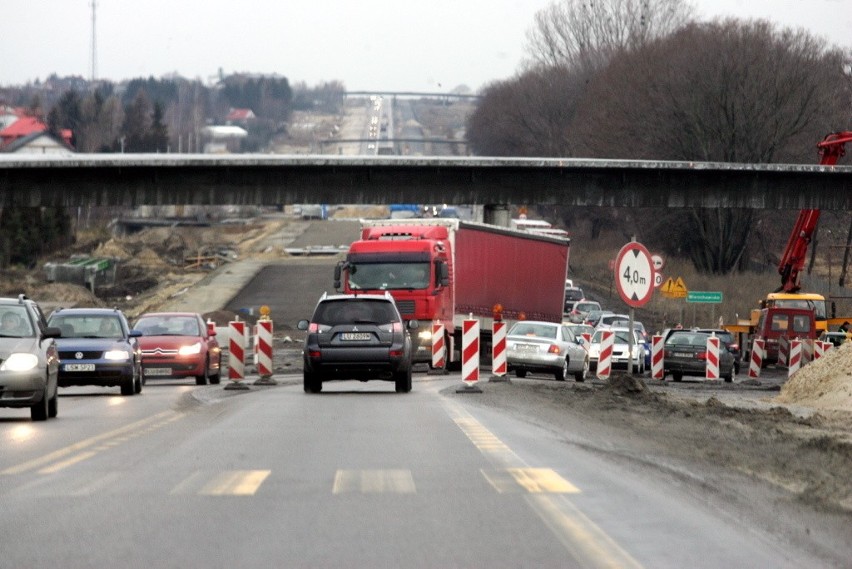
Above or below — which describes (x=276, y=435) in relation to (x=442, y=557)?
below

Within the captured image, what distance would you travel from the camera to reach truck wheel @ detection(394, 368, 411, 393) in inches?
1070

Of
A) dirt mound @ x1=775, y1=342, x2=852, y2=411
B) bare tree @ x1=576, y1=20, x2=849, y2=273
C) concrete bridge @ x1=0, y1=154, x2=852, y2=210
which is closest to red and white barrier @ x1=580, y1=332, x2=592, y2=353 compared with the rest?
dirt mound @ x1=775, y1=342, x2=852, y2=411

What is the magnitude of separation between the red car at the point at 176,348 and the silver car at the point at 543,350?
23.8ft

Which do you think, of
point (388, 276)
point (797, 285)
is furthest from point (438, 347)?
point (797, 285)

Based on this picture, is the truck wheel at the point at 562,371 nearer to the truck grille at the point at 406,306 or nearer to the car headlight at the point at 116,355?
the truck grille at the point at 406,306

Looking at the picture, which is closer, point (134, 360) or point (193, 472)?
point (193, 472)

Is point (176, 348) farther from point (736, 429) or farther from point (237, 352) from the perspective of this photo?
point (736, 429)

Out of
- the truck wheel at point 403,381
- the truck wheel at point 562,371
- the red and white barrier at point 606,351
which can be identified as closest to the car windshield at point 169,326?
the truck wheel at point 403,381

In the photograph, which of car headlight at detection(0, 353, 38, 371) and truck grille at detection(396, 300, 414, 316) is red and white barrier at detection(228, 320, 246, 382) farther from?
car headlight at detection(0, 353, 38, 371)

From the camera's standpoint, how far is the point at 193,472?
511 inches

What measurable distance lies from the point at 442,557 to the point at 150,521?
226 centimetres

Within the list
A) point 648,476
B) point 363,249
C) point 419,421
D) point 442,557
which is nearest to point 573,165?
point 363,249

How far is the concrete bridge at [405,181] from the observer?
61906mm

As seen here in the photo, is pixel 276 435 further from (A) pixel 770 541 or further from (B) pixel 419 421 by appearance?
(A) pixel 770 541
